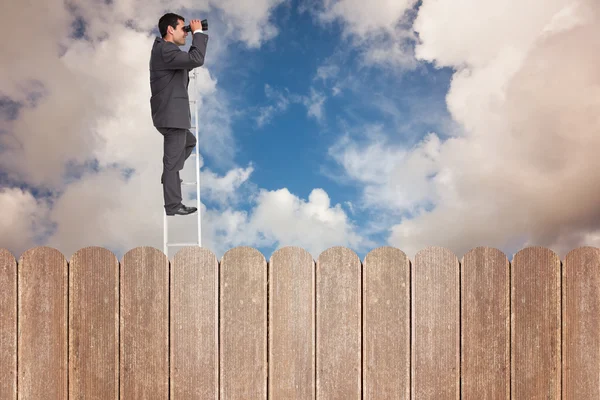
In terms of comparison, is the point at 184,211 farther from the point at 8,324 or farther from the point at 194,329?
the point at 8,324

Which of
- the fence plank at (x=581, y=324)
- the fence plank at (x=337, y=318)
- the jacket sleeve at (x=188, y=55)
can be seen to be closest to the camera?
the fence plank at (x=337, y=318)

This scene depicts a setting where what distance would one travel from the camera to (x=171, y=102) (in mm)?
3645

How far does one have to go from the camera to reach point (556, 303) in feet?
9.15

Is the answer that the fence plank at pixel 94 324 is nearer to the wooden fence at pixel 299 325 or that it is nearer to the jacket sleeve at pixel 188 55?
the wooden fence at pixel 299 325

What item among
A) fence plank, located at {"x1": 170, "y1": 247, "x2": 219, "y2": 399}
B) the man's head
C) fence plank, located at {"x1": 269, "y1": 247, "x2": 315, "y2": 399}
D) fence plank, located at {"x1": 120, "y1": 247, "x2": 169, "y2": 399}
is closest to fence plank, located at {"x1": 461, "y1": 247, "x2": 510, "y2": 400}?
fence plank, located at {"x1": 269, "y1": 247, "x2": 315, "y2": 399}

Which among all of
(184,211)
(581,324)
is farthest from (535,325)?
(184,211)

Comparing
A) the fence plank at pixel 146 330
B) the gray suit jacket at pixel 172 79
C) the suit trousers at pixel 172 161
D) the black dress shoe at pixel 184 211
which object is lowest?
the fence plank at pixel 146 330

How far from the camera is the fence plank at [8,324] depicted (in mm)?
2809

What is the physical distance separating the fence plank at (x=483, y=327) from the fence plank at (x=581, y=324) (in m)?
0.37

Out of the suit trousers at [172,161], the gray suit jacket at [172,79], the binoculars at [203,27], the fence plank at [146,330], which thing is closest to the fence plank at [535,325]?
the fence plank at [146,330]

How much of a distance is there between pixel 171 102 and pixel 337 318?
2.06m

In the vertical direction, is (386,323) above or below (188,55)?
below

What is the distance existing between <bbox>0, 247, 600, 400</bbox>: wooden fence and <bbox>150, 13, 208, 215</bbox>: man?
98 cm

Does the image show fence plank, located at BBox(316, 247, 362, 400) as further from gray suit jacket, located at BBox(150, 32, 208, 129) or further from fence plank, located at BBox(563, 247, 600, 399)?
gray suit jacket, located at BBox(150, 32, 208, 129)
